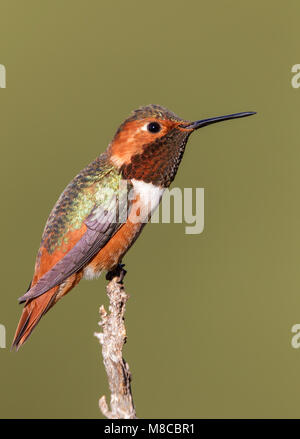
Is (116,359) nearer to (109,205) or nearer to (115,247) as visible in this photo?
(115,247)

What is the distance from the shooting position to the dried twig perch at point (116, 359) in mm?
3375

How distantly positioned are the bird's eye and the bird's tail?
1.20m

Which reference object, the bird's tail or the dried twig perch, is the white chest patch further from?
the bird's tail

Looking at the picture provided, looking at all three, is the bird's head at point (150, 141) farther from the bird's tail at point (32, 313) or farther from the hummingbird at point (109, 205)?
the bird's tail at point (32, 313)

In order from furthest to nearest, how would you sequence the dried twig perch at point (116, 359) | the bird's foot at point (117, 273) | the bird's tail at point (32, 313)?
1. the bird's foot at point (117, 273)
2. the bird's tail at point (32, 313)
3. the dried twig perch at point (116, 359)

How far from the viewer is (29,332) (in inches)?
153

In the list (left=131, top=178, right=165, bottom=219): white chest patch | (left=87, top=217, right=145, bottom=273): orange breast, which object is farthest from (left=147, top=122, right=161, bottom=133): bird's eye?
(left=87, top=217, right=145, bottom=273): orange breast

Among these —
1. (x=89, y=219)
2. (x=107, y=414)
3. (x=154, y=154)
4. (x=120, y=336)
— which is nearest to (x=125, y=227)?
(x=89, y=219)

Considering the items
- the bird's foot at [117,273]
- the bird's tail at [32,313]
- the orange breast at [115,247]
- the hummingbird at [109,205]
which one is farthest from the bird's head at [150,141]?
the bird's tail at [32,313]

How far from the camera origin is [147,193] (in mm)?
4051

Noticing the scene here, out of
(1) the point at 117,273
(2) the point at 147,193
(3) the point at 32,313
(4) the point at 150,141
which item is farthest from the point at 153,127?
(3) the point at 32,313

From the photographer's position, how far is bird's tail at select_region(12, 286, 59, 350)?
388 cm

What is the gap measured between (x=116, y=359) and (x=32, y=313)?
0.73m

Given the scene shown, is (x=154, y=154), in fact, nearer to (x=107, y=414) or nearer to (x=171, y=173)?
(x=171, y=173)
